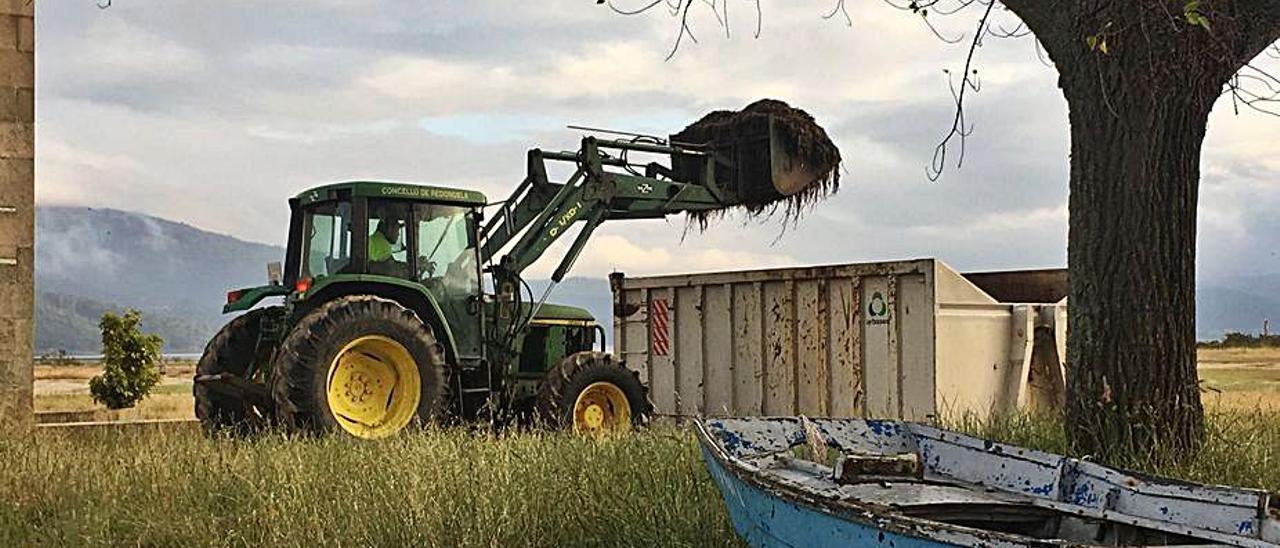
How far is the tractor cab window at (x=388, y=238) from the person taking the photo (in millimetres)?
11539

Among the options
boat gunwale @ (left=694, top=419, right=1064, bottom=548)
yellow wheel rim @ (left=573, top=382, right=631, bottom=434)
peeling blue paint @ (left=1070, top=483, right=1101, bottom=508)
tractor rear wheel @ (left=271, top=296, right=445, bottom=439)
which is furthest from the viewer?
yellow wheel rim @ (left=573, top=382, right=631, bottom=434)

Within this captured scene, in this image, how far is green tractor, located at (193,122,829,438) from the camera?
10.9 metres

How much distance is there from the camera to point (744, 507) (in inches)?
233

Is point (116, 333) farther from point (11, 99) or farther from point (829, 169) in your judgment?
point (829, 169)

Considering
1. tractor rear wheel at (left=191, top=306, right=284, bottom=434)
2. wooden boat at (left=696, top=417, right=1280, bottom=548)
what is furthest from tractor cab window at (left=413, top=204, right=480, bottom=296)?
wooden boat at (left=696, top=417, right=1280, bottom=548)

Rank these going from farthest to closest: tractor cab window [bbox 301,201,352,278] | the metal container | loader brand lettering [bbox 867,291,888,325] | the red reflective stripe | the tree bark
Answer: the red reflective stripe → tractor cab window [bbox 301,201,352,278] → loader brand lettering [bbox 867,291,888,325] → the metal container → the tree bark

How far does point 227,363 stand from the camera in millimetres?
12148

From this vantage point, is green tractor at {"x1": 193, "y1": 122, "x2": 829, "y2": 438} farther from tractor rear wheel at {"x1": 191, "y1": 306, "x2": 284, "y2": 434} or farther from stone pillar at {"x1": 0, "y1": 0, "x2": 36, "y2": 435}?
stone pillar at {"x1": 0, "y1": 0, "x2": 36, "y2": 435}

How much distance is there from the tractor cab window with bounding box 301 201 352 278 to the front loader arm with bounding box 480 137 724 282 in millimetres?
1447

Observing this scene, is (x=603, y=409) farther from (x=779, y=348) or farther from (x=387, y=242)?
(x=387, y=242)

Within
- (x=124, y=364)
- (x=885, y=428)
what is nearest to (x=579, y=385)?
(x=885, y=428)

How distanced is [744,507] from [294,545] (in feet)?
7.84

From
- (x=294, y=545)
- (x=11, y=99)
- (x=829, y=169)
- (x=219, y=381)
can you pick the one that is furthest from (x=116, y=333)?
(x=294, y=545)

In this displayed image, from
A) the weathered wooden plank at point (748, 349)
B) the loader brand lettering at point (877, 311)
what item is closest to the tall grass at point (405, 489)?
the loader brand lettering at point (877, 311)
